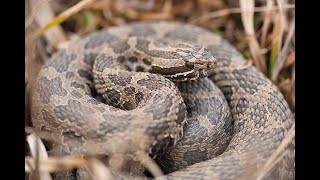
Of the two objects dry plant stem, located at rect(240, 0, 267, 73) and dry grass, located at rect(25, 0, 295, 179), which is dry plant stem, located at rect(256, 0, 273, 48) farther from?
dry plant stem, located at rect(240, 0, 267, 73)

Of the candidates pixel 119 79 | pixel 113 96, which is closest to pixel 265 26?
pixel 119 79

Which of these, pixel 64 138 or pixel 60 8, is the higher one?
pixel 60 8

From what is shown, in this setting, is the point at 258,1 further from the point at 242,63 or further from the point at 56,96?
the point at 56,96

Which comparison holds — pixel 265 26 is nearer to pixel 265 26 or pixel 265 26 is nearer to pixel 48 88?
pixel 265 26

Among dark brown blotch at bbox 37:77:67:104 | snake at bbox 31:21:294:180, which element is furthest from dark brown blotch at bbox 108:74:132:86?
dark brown blotch at bbox 37:77:67:104
